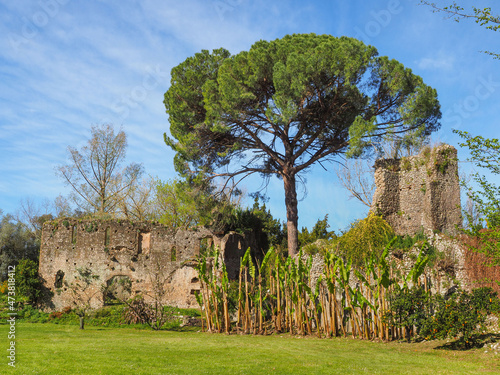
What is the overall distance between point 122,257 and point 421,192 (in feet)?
45.6

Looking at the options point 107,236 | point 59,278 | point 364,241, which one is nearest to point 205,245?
point 107,236

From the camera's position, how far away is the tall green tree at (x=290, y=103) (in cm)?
1927

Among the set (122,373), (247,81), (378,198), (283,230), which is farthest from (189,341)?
(283,230)

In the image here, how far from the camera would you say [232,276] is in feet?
75.2

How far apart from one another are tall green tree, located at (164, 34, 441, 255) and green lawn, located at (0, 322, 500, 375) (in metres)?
8.53

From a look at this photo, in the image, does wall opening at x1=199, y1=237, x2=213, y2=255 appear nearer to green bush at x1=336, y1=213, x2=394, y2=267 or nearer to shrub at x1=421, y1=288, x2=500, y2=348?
green bush at x1=336, y1=213, x2=394, y2=267

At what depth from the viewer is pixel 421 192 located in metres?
18.2

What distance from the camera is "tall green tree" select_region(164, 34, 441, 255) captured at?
1927 centimetres

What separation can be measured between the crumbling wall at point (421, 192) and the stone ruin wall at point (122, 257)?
27.2 feet

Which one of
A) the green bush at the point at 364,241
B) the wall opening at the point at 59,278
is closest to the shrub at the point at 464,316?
the green bush at the point at 364,241

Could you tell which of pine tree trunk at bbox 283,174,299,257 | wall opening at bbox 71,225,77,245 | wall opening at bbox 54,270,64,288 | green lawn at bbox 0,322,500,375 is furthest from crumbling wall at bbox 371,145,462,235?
wall opening at bbox 54,270,64,288

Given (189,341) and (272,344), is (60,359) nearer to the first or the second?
(189,341)

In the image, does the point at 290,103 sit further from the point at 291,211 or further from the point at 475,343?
the point at 475,343

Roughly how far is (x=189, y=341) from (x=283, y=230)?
1321cm
